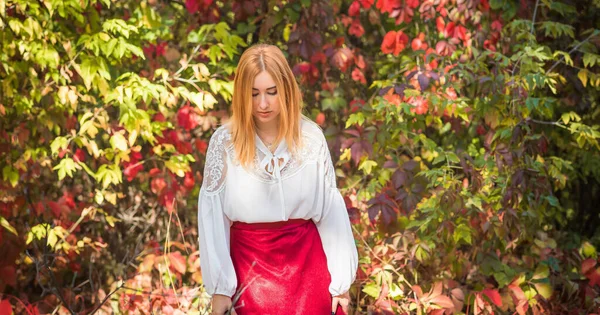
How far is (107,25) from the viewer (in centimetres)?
375

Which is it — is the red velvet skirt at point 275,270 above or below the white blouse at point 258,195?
below

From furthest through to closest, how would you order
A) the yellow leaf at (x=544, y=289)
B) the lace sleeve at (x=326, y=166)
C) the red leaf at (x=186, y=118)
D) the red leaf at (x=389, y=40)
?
the red leaf at (x=389, y=40) < the red leaf at (x=186, y=118) < the yellow leaf at (x=544, y=289) < the lace sleeve at (x=326, y=166)

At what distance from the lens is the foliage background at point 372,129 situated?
3656mm

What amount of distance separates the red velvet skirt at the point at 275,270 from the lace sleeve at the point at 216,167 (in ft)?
0.43

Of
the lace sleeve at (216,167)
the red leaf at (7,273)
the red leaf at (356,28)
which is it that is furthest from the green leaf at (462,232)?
the red leaf at (7,273)

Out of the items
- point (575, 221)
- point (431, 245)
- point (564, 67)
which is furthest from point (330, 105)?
point (575, 221)

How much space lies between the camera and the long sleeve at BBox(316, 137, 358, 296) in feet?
7.73

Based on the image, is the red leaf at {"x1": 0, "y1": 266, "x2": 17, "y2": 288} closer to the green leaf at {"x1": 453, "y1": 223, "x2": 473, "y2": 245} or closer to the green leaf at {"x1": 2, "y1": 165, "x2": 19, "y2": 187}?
the green leaf at {"x1": 2, "y1": 165, "x2": 19, "y2": 187}

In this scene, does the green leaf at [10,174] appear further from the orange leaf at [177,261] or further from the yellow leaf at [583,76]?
the yellow leaf at [583,76]

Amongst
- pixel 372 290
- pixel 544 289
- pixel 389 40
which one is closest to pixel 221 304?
pixel 372 290

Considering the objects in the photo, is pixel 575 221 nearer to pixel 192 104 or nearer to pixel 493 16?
pixel 493 16

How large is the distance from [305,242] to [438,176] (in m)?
1.62

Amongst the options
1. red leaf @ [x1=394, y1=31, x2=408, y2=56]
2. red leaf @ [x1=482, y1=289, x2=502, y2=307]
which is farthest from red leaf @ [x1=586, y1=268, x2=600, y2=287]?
red leaf @ [x1=394, y1=31, x2=408, y2=56]

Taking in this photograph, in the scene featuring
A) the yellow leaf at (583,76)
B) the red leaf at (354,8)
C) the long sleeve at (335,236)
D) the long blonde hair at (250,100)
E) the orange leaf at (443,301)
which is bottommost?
the orange leaf at (443,301)
